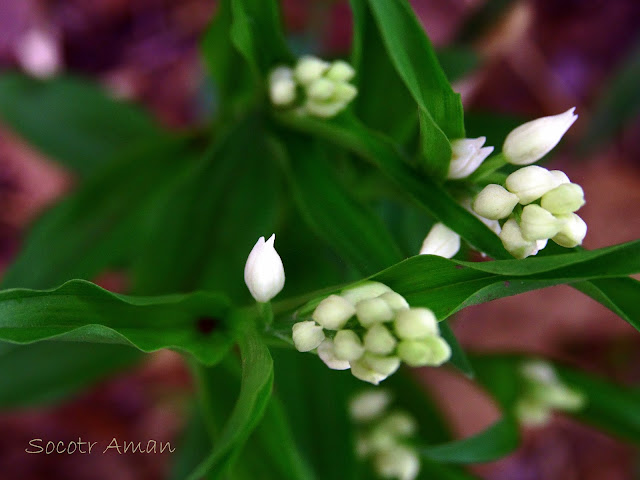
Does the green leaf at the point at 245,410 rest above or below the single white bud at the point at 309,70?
below

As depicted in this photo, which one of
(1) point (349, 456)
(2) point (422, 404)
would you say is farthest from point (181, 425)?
(1) point (349, 456)

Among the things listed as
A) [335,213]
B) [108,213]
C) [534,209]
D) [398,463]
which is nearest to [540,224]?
[534,209]

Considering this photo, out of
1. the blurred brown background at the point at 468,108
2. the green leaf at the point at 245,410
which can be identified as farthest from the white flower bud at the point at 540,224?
the blurred brown background at the point at 468,108

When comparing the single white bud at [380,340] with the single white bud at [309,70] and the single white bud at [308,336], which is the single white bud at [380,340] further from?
the single white bud at [309,70]

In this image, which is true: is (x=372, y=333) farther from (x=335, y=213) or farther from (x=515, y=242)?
(x=335, y=213)

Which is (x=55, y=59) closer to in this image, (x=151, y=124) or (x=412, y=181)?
(x=151, y=124)

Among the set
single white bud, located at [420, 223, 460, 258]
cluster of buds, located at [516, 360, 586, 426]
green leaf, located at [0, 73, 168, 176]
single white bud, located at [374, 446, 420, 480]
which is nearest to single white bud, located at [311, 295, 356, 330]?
single white bud, located at [420, 223, 460, 258]
